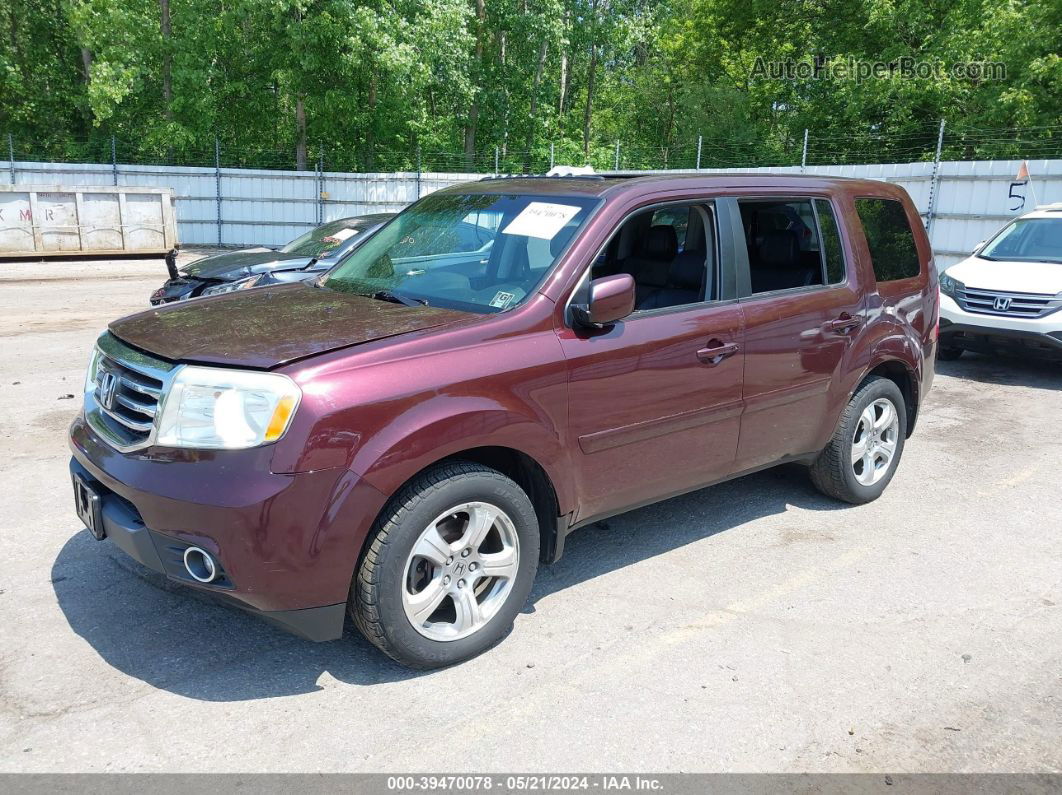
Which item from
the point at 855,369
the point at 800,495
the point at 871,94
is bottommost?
the point at 800,495

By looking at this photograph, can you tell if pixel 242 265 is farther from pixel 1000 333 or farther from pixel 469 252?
pixel 1000 333

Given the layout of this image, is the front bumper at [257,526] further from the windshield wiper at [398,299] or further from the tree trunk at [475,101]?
the tree trunk at [475,101]

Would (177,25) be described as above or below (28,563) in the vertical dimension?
above

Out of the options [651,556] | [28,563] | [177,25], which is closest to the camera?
[28,563]

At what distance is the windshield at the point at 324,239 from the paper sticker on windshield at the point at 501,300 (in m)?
7.04

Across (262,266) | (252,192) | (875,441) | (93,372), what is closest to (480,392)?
(93,372)

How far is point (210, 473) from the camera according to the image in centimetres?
304

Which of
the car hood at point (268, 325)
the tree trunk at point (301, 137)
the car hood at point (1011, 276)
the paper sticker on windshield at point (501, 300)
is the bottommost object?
the car hood at point (1011, 276)

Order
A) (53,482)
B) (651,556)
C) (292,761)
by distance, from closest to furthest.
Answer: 1. (292,761)
2. (651,556)
3. (53,482)

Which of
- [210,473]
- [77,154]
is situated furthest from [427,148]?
[210,473]

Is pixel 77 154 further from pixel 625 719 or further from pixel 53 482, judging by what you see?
pixel 625 719

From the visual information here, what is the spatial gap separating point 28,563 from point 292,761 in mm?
2181

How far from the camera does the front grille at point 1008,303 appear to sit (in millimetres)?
8805

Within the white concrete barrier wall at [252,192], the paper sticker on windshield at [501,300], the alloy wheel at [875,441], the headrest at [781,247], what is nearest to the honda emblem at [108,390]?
the paper sticker on windshield at [501,300]
